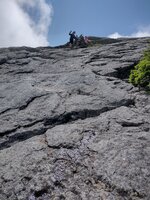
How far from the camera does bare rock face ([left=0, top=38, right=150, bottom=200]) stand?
6.40 meters

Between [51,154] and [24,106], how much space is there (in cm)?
372

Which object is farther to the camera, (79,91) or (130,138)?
(79,91)

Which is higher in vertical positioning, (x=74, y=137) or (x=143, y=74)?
(x=143, y=74)

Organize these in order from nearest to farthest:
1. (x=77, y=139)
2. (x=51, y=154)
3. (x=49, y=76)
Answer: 1. (x=51, y=154)
2. (x=77, y=139)
3. (x=49, y=76)

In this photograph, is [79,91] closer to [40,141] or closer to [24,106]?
[24,106]

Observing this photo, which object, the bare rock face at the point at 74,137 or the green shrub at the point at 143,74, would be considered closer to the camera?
the bare rock face at the point at 74,137

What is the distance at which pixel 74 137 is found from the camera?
8.16 meters

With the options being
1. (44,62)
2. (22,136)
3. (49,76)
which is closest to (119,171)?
(22,136)

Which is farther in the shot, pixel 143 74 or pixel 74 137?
pixel 143 74

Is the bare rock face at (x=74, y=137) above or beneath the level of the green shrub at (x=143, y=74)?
beneath

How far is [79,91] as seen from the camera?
11.7 metres

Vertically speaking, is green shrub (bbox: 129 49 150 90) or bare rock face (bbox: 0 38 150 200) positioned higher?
green shrub (bbox: 129 49 150 90)

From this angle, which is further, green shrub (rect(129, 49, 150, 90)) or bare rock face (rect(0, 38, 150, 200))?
green shrub (rect(129, 49, 150, 90))

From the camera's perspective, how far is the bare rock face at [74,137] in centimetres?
640
